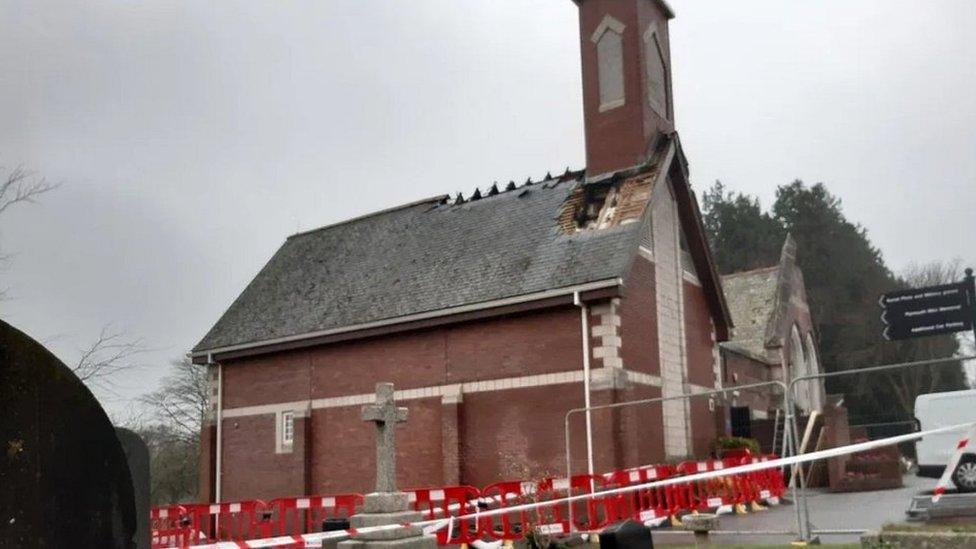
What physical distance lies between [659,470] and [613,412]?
183 cm

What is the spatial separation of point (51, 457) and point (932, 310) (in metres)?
16.1

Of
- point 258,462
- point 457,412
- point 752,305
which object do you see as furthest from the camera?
point 752,305

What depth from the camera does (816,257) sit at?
63438mm

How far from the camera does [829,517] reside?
16.2m

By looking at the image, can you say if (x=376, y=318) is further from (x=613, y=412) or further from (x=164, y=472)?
(x=164, y=472)

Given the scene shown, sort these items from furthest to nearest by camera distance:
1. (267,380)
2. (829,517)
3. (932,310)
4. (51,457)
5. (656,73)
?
(267,380) → (656,73) → (829,517) → (932,310) → (51,457)

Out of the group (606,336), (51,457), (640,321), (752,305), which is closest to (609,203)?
(640,321)

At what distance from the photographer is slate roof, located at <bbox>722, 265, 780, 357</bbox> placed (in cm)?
3791

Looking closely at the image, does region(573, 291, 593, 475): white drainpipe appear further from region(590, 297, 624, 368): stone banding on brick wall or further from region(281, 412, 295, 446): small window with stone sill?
region(281, 412, 295, 446): small window with stone sill

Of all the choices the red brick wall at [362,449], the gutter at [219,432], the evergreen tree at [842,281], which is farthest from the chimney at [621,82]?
the evergreen tree at [842,281]

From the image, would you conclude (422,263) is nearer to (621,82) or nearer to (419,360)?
(419,360)

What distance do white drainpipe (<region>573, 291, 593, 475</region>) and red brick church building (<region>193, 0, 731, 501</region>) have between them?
4 cm

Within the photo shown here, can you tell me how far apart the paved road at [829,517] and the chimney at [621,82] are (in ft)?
30.6

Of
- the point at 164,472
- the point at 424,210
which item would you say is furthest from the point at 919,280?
the point at 164,472
